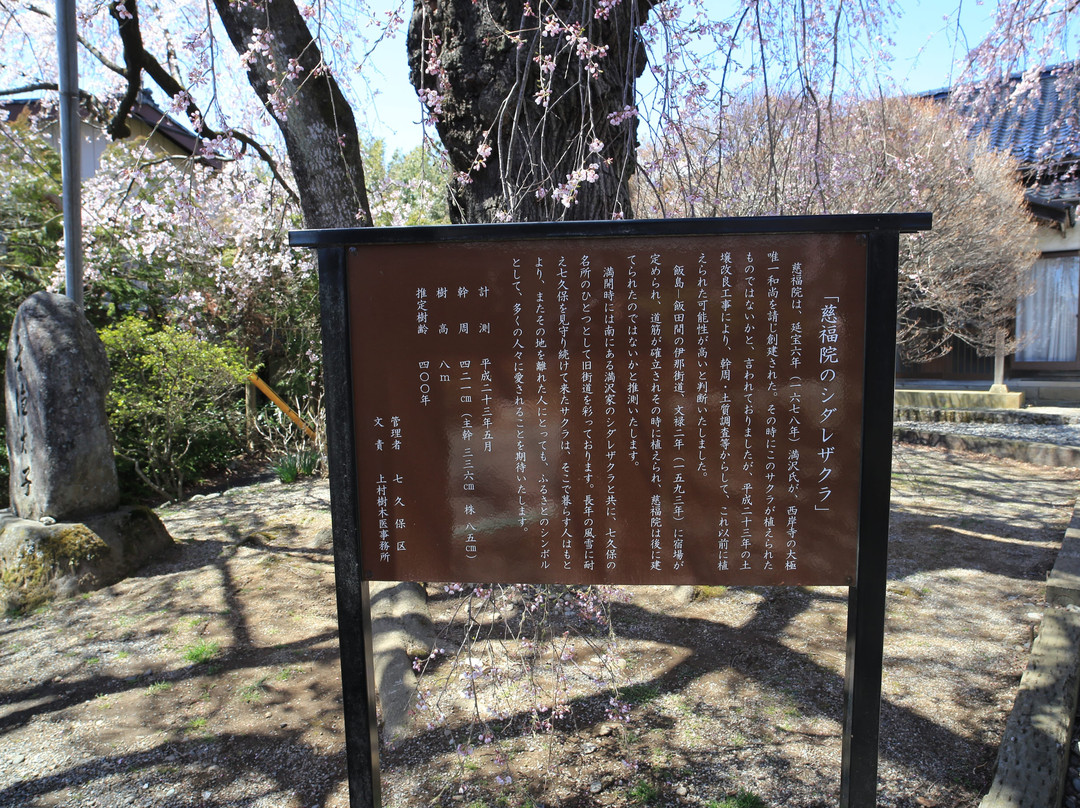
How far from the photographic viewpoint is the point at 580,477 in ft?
6.50

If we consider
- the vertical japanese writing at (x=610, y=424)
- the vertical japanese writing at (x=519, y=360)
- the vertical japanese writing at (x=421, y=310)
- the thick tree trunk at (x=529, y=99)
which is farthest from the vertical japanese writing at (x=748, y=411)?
the thick tree trunk at (x=529, y=99)

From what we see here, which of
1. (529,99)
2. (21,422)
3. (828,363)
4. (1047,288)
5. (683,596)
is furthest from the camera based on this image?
(1047,288)

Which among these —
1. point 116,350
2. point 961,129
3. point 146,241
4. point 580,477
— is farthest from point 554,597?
point 961,129

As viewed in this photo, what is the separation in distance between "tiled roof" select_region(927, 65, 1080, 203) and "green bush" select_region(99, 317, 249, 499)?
8709mm

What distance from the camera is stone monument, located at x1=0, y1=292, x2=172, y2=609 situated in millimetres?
4371

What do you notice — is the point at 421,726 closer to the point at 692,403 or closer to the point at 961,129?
the point at 692,403

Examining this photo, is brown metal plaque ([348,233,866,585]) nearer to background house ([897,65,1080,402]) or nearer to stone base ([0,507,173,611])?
stone base ([0,507,173,611])

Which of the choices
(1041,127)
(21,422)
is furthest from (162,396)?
(1041,127)

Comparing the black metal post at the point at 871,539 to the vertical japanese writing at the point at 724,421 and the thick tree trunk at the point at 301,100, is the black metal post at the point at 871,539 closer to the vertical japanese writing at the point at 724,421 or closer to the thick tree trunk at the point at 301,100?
the vertical japanese writing at the point at 724,421

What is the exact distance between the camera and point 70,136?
4.67 m

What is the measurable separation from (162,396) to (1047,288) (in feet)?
45.4

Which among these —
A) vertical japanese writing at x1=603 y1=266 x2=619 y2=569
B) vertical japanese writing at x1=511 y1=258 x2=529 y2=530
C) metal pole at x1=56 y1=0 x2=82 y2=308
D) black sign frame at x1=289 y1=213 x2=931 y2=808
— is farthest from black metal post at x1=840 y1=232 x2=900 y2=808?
metal pole at x1=56 y1=0 x2=82 y2=308

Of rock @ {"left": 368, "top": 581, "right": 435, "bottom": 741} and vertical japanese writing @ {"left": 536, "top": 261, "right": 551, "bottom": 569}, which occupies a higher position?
vertical japanese writing @ {"left": 536, "top": 261, "right": 551, "bottom": 569}

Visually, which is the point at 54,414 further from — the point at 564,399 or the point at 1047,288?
the point at 1047,288
